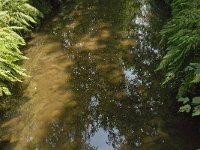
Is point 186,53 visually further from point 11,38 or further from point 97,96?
point 11,38

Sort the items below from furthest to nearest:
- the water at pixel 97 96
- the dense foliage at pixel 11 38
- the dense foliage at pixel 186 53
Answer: the dense foliage at pixel 11 38 → the water at pixel 97 96 → the dense foliage at pixel 186 53

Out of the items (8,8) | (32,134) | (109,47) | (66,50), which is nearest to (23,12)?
(8,8)

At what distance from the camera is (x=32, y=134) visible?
21.7 feet

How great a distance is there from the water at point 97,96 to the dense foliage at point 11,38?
58 cm

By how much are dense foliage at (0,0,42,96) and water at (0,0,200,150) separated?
58 centimetres

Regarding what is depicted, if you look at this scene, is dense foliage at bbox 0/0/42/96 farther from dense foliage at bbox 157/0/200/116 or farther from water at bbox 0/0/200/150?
dense foliage at bbox 157/0/200/116

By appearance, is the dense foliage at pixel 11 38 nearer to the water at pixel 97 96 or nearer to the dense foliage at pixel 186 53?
the water at pixel 97 96

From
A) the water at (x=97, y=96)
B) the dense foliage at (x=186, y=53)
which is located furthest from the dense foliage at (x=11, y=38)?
the dense foliage at (x=186, y=53)

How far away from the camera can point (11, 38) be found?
7.81 metres

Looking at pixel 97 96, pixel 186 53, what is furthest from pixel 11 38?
pixel 186 53

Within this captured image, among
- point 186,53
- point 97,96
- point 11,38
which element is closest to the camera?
point 186,53

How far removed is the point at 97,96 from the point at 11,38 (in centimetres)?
225

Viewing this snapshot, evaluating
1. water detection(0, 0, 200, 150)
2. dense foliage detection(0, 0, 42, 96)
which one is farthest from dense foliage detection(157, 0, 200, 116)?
dense foliage detection(0, 0, 42, 96)

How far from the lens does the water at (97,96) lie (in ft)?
20.4
